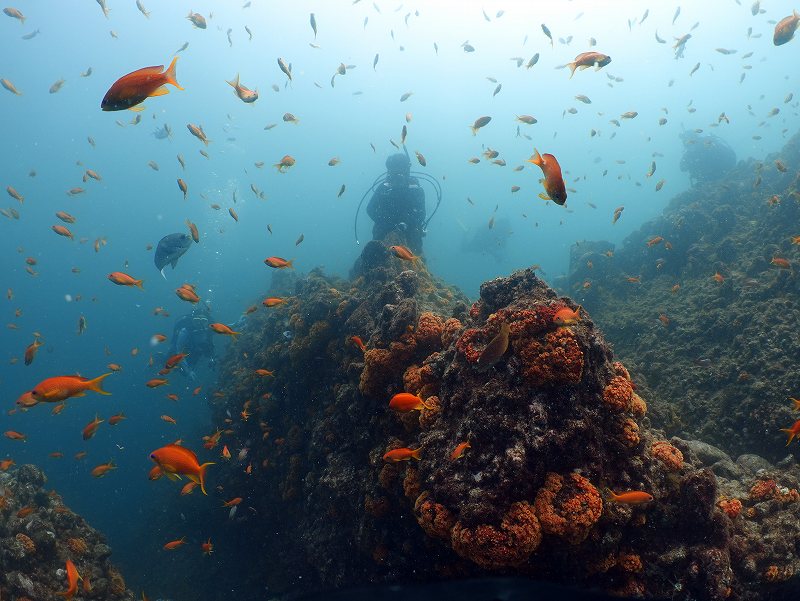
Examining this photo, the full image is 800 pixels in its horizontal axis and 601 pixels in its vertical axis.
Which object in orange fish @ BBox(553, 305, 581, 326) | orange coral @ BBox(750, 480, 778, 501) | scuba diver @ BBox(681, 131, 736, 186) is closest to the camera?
orange fish @ BBox(553, 305, 581, 326)

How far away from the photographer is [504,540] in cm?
343

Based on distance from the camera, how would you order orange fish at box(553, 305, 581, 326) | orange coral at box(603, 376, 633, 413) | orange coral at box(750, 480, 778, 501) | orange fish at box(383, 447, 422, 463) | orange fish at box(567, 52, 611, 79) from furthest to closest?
orange fish at box(567, 52, 611, 79) < orange coral at box(750, 480, 778, 501) < orange fish at box(383, 447, 422, 463) < orange coral at box(603, 376, 633, 413) < orange fish at box(553, 305, 581, 326)

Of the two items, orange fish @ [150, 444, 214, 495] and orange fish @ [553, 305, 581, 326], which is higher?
orange fish @ [553, 305, 581, 326]

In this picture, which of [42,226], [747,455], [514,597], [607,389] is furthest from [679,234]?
[42,226]

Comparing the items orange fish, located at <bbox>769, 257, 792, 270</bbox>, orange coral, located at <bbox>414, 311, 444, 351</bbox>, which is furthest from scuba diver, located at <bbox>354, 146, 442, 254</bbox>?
orange fish, located at <bbox>769, 257, 792, 270</bbox>

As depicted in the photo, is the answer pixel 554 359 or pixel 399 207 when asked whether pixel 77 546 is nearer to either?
pixel 554 359

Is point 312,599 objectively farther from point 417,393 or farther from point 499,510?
point 417,393

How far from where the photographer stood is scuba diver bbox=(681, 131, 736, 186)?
2870cm

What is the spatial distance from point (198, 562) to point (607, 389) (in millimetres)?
14473

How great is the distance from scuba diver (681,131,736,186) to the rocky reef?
38.5 meters

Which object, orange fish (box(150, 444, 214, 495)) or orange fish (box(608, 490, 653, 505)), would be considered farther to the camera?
orange fish (box(150, 444, 214, 495))

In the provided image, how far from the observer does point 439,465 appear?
432cm

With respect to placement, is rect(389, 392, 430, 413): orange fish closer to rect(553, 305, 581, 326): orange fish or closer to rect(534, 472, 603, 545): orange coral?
rect(534, 472, 603, 545): orange coral

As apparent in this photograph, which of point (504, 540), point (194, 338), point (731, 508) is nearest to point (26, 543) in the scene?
point (504, 540)
